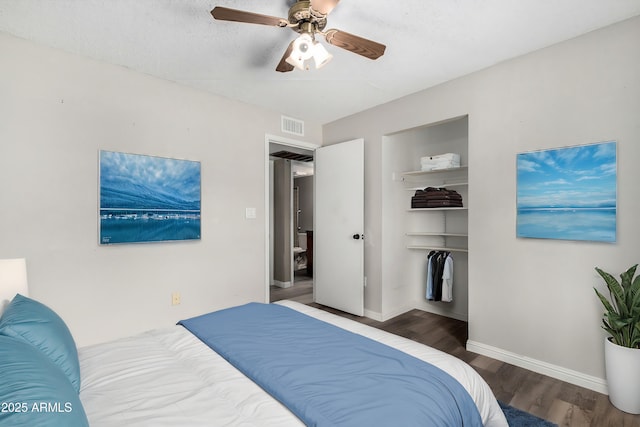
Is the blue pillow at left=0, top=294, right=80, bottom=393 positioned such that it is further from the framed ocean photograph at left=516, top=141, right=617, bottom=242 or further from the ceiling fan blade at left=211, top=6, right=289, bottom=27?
the framed ocean photograph at left=516, top=141, right=617, bottom=242

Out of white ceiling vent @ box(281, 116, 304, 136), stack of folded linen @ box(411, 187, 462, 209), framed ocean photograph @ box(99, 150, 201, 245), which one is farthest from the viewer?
white ceiling vent @ box(281, 116, 304, 136)

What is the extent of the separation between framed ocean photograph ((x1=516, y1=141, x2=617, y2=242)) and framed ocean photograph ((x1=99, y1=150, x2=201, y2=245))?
2908 mm

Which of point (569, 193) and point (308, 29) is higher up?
point (308, 29)

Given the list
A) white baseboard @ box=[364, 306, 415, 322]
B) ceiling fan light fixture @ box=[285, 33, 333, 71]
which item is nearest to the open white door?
white baseboard @ box=[364, 306, 415, 322]

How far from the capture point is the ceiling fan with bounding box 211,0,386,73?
5.30ft

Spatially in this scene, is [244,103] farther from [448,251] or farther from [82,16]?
[448,251]

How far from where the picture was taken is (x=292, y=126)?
3.92 metres

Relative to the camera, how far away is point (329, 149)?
4008 mm

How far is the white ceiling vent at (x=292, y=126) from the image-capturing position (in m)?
3.84

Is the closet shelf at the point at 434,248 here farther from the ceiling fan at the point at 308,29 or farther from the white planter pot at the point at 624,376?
the ceiling fan at the point at 308,29

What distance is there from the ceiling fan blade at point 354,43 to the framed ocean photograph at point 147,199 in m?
1.86

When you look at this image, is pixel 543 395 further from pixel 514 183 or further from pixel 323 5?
pixel 323 5

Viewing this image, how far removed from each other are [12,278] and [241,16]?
2109 millimetres

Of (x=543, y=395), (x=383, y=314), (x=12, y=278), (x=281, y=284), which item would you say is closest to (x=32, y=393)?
(x=12, y=278)
